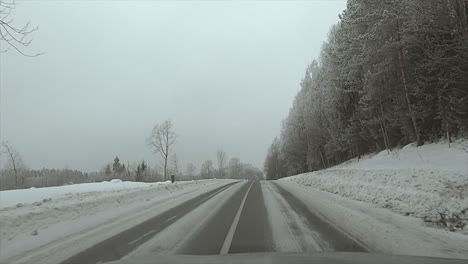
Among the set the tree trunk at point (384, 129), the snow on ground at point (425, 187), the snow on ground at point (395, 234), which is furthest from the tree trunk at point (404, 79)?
the snow on ground at point (395, 234)

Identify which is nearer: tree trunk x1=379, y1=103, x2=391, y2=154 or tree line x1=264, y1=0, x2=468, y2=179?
tree line x1=264, y1=0, x2=468, y2=179

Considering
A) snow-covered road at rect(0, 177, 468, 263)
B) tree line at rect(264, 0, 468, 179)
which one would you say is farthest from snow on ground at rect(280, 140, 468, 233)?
tree line at rect(264, 0, 468, 179)

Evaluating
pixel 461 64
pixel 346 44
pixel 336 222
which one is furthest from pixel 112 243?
pixel 346 44

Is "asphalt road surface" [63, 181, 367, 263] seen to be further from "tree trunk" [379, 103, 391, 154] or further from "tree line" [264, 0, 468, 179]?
"tree trunk" [379, 103, 391, 154]

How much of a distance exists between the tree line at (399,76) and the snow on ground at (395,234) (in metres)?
6.06

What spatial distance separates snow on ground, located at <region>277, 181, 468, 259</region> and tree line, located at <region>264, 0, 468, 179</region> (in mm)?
6065

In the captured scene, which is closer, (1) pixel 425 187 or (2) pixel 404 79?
(1) pixel 425 187

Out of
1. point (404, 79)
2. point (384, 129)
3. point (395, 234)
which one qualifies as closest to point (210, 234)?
point (395, 234)

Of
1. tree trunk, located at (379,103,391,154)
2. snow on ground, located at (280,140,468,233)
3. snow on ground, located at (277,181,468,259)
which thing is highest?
tree trunk, located at (379,103,391,154)

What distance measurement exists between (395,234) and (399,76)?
57.2 feet

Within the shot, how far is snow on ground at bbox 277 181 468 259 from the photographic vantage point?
7.27 metres

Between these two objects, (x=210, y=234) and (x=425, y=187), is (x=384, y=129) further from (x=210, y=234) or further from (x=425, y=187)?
(x=210, y=234)

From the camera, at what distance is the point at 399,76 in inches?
958

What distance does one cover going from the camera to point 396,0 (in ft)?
65.3
